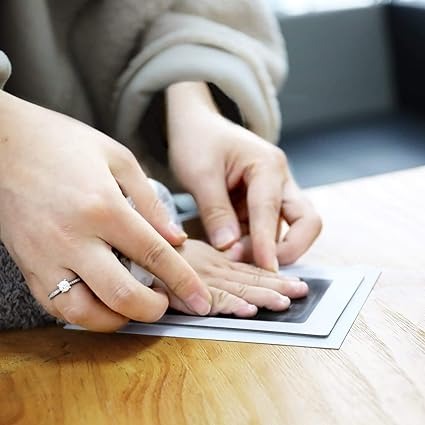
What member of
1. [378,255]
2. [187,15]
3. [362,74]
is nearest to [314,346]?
[378,255]

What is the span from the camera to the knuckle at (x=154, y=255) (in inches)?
23.3

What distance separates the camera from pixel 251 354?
55 centimetres

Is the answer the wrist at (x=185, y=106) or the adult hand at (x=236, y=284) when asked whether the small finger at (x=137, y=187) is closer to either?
the adult hand at (x=236, y=284)

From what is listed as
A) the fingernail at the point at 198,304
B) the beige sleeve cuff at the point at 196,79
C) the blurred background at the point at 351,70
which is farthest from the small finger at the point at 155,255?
the blurred background at the point at 351,70

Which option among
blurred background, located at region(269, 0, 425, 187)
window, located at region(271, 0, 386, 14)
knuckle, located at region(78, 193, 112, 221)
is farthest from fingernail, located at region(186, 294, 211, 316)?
window, located at region(271, 0, 386, 14)

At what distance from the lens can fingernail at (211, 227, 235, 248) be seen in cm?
76

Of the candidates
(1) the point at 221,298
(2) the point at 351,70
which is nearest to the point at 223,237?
(1) the point at 221,298

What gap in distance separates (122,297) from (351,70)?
73.6 inches

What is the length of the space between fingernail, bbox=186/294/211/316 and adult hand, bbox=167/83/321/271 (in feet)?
0.35

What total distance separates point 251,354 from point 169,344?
0.07 metres

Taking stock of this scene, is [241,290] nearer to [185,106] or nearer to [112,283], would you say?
[112,283]

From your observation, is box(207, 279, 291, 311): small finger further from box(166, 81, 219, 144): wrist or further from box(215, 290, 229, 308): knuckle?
box(166, 81, 219, 144): wrist

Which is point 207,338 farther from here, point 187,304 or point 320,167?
point 320,167

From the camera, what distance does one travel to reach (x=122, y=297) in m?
0.57
